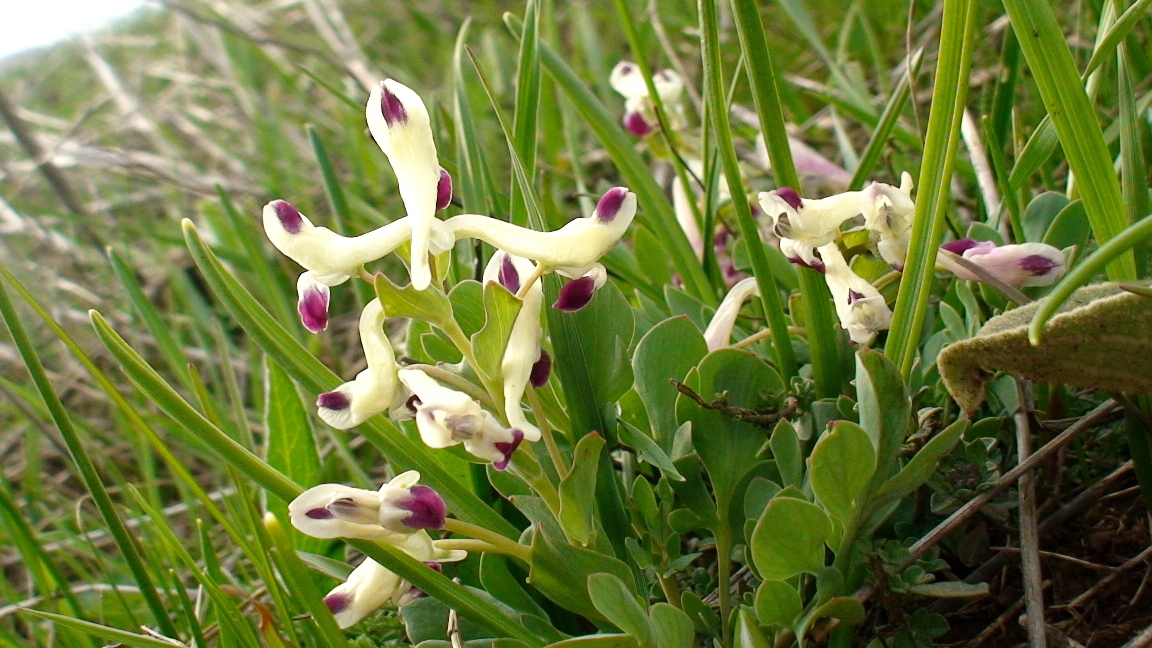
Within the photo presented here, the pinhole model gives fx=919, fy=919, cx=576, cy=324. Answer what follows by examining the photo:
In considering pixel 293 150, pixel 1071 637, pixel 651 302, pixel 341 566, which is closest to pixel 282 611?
pixel 341 566

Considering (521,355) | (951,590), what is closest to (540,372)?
(521,355)

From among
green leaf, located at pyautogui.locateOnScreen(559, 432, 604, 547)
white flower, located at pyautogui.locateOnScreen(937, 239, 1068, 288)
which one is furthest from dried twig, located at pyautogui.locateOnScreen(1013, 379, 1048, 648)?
green leaf, located at pyautogui.locateOnScreen(559, 432, 604, 547)

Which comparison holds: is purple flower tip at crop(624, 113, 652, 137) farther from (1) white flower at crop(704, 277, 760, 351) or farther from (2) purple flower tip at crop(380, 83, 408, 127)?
(2) purple flower tip at crop(380, 83, 408, 127)

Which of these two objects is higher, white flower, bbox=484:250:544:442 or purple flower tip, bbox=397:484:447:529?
white flower, bbox=484:250:544:442

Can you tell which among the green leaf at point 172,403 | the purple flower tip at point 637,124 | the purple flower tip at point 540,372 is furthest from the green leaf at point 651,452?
the purple flower tip at point 637,124

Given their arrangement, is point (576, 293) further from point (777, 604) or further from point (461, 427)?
point (777, 604)

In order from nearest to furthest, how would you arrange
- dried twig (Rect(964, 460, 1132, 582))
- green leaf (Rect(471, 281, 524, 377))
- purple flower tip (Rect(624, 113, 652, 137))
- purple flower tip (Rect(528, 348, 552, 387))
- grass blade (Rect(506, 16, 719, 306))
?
green leaf (Rect(471, 281, 524, 377)) < purple flower tip (Rect(528, 348, 552, 387)) < dried twig (Rect(964, 460, 1132, 582)) < grass blade (Rect(506, 16, 719, 306)) < purple flower tip (Rect(624, 113, 652, 137))
